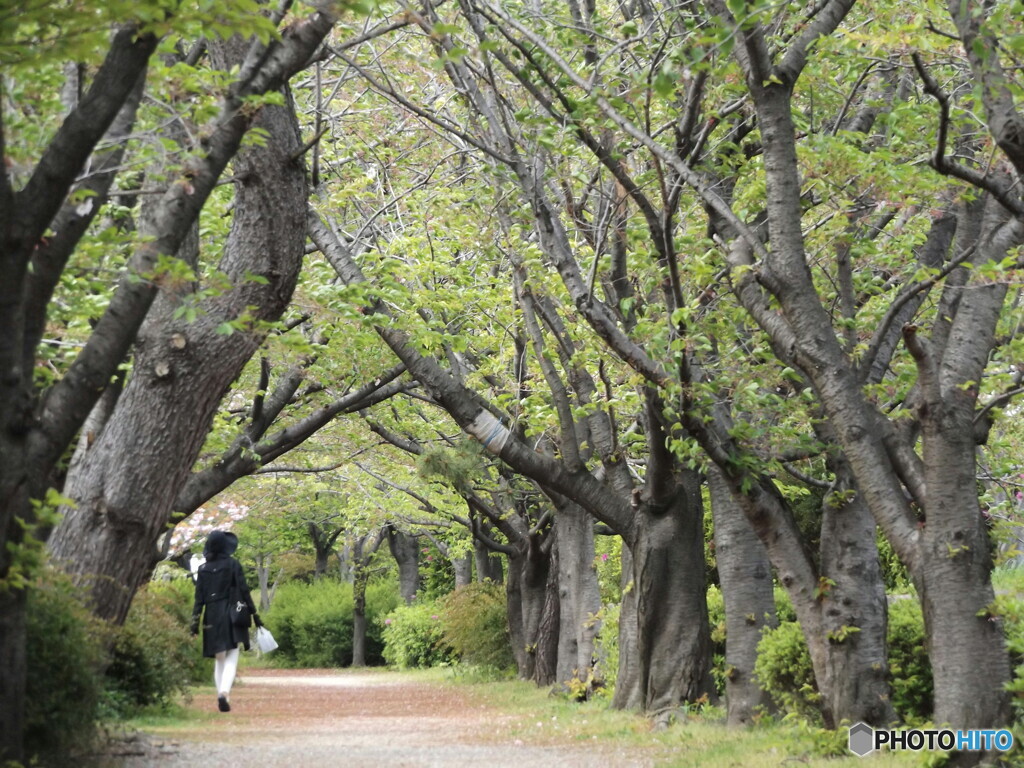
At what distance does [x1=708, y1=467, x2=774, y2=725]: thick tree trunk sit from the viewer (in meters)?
10.9

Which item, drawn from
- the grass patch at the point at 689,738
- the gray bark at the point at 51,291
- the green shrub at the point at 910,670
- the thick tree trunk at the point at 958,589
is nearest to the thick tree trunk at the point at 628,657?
the grass patch at the point at 689,738

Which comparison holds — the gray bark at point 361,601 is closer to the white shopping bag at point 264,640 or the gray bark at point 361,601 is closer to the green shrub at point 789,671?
the white shopping bag at point 264,640

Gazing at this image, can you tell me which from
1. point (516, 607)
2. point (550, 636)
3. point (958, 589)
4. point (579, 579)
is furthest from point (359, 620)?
point (958, 589)

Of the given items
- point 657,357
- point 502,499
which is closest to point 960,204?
point 657,357

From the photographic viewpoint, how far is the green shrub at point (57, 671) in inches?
241

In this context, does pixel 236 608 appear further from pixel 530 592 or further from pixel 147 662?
pixel 530 592

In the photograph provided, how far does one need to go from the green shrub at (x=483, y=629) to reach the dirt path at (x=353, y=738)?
2658 mm

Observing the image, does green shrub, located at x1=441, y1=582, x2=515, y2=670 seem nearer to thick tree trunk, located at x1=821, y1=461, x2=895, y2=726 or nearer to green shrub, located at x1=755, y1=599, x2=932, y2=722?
green shrub, located at x1=755, y1=599, x2=932, y2=722

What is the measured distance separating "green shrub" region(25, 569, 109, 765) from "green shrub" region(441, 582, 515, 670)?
54.3 ft

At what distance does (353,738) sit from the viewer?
1198cm

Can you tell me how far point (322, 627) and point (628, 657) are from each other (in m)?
23.9

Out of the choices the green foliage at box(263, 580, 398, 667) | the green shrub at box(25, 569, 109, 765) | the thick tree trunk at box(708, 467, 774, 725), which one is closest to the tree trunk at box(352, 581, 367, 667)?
the green foliage at box(263, 580, 398, 667)

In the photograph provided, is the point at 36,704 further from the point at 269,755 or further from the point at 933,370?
the point at 933,370

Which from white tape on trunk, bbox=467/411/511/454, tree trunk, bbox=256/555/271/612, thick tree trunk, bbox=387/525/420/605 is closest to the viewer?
white tape on trunk, bbox=467/411/511/454
